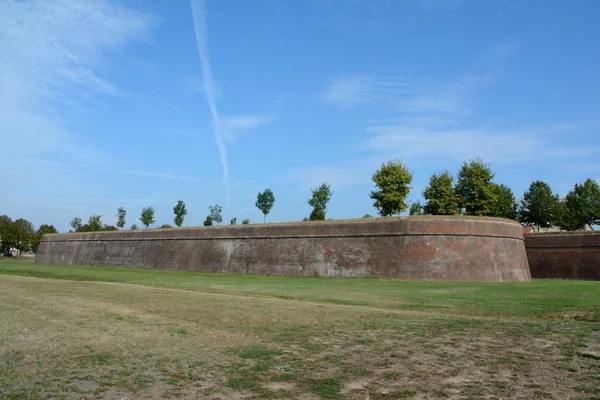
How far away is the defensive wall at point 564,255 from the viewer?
34.1 meters

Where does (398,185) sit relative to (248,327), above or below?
above

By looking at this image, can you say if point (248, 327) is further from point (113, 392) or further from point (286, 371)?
point (113, 392)

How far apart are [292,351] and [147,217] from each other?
7657cm

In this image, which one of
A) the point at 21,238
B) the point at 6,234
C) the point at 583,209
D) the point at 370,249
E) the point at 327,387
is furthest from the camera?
the point at 21,238

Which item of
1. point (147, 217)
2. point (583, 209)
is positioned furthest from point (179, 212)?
point (583, 209)

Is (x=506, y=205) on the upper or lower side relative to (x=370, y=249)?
upper

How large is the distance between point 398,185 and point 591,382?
38910mm

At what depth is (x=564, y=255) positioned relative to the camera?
117 ft

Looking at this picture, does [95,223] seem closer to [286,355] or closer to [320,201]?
[320,201]

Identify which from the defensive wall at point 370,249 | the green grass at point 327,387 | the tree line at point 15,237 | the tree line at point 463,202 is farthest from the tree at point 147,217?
the green grass at point 327,387

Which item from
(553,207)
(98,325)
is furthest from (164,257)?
(553,207)

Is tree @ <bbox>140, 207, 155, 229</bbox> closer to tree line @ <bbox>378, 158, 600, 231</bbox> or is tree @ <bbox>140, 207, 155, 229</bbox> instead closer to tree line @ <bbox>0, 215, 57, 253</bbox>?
tree line @ <bbox>0, 215, 57, 253</bbox>

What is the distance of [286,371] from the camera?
5984mm

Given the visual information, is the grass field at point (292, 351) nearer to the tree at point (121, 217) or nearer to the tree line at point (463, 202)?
the tree line at point (463, 202)
